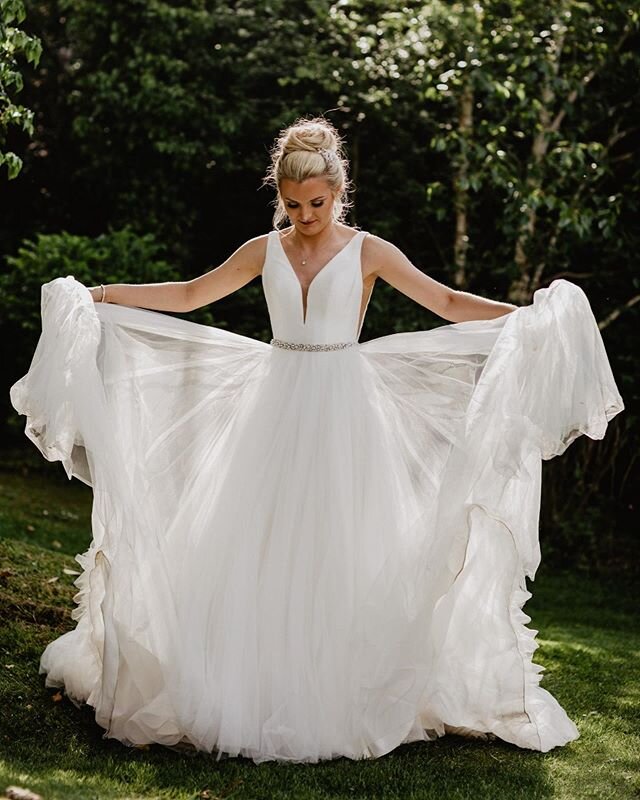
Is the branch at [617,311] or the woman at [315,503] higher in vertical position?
the branch at [617,311]

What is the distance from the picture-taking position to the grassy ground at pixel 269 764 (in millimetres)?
3367

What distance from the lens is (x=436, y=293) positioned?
4.10 meters

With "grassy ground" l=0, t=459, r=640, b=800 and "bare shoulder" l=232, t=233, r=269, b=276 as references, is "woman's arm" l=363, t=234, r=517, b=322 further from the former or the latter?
"grassy ground" l=0, t=459, r=640, b=800

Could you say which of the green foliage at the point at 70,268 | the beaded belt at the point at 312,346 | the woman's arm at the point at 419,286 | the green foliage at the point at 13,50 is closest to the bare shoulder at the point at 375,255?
the woman's arm at the point at 419,286

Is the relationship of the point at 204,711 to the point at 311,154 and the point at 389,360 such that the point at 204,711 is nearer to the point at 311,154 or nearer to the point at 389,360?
the point at 389,360

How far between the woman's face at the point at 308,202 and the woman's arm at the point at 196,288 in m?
0.21

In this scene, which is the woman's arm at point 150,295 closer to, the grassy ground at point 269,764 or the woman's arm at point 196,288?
the woman's arm at point 196,288

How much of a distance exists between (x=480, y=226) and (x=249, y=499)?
5870 millimetres

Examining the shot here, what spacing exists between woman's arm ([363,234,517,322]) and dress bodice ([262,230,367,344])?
66 mm

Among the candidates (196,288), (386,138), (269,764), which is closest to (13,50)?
(196,288)

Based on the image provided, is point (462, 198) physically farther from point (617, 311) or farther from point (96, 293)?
point (96, 293)

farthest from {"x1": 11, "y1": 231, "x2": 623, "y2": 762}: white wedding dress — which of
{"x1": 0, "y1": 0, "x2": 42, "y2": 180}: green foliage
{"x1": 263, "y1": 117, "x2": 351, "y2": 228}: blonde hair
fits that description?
{"x1": 0, "y1": 0, "x2": 42, "y2": 180}: green foliage

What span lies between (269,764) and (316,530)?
2.55ft

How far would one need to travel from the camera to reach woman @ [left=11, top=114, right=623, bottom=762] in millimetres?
3674
